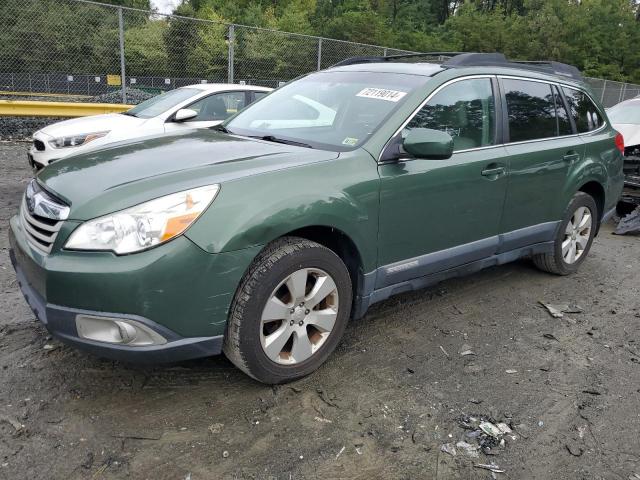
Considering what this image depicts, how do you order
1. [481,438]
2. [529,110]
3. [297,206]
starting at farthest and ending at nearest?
[529,110]
[297,206]
[481,438]

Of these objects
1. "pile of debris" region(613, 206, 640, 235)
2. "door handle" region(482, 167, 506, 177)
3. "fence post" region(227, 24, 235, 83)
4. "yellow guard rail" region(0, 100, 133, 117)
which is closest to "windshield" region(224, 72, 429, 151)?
"door handle" region(482, 167, 506, 177)

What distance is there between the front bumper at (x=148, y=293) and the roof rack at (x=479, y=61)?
2.25 metres

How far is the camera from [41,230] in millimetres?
2602

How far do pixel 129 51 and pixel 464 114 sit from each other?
33.6 ft

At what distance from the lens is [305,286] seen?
9.34 feet

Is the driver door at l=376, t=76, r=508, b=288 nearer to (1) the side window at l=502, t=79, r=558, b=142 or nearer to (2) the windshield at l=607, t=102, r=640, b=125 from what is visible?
(1) the side window at l=502, t=79, r=558, b=142

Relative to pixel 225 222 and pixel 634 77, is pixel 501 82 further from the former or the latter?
pixel 634 77

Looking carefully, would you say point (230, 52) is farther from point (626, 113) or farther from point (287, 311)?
point (287, 311)

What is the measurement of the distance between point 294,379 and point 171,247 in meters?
1.07

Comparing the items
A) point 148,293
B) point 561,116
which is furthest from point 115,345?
point 561,116

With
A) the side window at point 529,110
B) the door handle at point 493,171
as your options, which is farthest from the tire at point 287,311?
the side window at point 529,110

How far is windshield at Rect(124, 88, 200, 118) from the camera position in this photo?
24.8 ft

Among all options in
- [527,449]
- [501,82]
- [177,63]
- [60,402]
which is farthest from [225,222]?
[177,63]

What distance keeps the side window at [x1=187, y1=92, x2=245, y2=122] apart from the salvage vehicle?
18.1 feet
